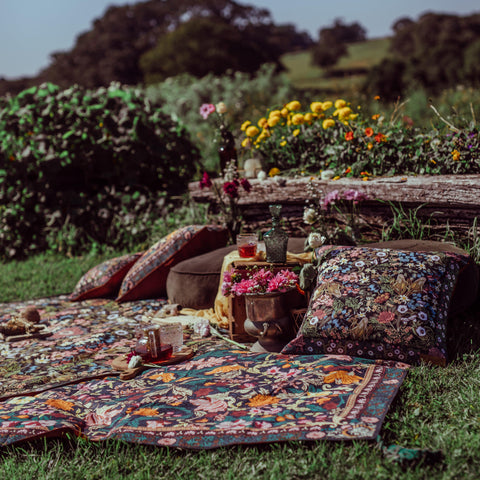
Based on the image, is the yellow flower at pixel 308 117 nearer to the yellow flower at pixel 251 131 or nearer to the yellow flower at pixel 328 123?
the yellow flower at pixel 328 123

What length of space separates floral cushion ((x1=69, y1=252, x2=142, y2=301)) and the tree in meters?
39.2

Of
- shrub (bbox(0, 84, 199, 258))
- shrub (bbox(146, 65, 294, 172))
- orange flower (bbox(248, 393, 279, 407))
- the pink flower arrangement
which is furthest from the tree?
orange flower (bbox(248, 393, 279, 407))

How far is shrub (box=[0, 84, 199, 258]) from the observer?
6.39 m

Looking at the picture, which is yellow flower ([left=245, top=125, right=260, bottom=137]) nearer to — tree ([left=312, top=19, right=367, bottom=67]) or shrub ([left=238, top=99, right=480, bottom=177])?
shrub ([left=238, top=99, right=480, bottom=177])

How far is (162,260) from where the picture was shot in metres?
4.41

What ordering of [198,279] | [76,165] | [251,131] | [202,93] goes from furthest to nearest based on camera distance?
[202,93] < [76,165] < [251,131] < [198,279]

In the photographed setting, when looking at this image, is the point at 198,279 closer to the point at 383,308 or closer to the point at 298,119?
the point at 383,308

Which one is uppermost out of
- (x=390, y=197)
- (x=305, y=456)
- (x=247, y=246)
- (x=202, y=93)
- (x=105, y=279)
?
(x=202, y=93)

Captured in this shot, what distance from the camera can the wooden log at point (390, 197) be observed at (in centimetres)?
381

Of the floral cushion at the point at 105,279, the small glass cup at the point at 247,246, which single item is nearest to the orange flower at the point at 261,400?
the small glass cup at the point at 247,246

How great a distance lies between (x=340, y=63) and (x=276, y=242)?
→ 41808mm

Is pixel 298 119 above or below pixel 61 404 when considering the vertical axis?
above

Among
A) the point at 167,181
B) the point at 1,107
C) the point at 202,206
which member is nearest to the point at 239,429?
the point at 202,206

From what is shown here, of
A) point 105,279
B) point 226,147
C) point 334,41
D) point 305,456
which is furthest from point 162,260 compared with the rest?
point 334,41
